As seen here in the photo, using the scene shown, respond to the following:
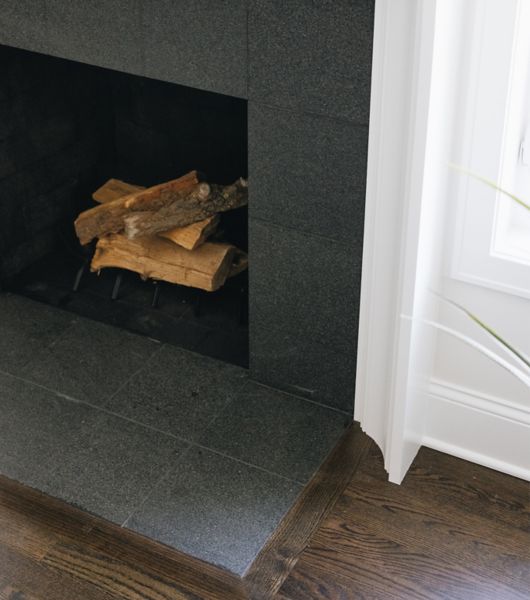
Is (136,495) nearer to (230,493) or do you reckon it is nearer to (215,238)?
(230,493)

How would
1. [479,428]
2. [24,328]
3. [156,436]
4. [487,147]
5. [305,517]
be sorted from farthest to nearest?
[24,328]
[156,436]
[479,428]
[305,517]
[487,147]

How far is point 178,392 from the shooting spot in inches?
104

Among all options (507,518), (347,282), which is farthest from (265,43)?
(507,518)

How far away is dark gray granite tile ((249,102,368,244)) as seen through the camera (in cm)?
217

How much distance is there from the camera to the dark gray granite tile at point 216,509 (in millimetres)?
2186

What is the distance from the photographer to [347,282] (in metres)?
2.36

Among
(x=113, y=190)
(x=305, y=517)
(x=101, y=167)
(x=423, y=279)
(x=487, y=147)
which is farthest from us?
(x=101, y=167)

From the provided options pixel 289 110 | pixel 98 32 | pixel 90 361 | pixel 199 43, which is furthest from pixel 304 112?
pixel 90 361

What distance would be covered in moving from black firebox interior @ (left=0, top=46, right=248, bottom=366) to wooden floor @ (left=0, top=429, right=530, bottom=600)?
68cm

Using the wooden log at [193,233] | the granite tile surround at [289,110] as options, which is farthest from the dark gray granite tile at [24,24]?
the wooden log at [193,233]

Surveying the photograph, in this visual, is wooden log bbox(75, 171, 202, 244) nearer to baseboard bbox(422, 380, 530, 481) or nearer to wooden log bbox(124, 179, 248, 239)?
wooden log bbox(124, 179, 248, 239)

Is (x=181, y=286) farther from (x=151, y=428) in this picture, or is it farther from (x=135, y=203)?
(x=151, y=428)

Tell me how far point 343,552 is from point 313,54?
44.4 inches

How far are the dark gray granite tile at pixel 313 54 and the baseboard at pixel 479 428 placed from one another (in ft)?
2.44
